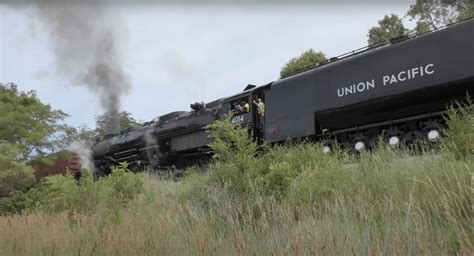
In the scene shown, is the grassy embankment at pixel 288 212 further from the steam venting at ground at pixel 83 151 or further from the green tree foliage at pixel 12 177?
the steam venting at ground at pixel 83 151

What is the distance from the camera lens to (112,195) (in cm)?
802

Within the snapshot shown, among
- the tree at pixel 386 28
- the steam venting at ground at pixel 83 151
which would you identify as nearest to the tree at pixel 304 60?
the tree at pixel 386 28

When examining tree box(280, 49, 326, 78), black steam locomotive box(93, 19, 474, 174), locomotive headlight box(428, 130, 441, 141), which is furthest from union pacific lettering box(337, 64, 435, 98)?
tree box(280, 49, 326, 78)

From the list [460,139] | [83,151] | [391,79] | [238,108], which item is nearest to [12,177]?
[238,108]

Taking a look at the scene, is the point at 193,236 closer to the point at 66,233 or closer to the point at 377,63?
the point at 66,233

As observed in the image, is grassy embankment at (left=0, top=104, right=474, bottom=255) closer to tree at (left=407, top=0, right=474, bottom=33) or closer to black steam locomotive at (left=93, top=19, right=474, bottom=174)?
black steam locomotive at (left=93, top=19, right=474, bottom=174)

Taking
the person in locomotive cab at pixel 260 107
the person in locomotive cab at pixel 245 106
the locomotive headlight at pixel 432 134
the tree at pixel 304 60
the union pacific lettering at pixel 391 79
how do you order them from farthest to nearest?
the tree at pixel 304 60 → the person in locomotive cab at pixel 245 106 → the person in locomotive cab at pixel 260 107 → the union pacific lettering at pixel 391 79 → the locomotive headlight at pixel 432 134

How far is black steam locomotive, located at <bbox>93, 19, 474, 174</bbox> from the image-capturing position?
30.1 ft

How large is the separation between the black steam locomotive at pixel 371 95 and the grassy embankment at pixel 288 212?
3.30 metres

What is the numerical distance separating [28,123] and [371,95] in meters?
18.3

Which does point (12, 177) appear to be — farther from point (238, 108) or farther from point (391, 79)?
point (391, 79)

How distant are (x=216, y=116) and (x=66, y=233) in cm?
977

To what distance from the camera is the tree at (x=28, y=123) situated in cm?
2178

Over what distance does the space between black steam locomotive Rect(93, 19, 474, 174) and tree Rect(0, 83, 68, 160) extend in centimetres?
1095
